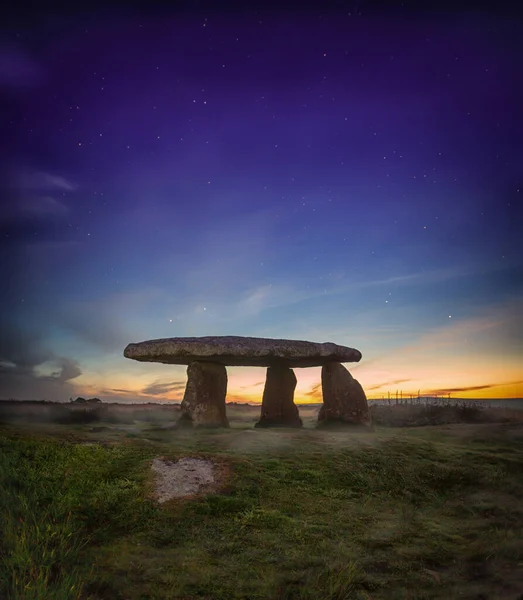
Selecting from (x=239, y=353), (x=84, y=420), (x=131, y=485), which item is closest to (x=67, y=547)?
(x=131, y=485)

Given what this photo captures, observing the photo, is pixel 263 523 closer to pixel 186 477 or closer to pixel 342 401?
pixel 186 477

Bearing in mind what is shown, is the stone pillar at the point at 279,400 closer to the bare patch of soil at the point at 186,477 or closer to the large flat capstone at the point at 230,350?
the large flat capstone at the point at 230,350

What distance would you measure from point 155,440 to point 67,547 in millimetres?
6983

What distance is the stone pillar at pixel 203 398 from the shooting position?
18.4m

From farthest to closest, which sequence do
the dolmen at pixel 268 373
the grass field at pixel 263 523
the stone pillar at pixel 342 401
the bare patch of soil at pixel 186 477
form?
the stone pillar at pixel 342 401 < the dolmen at pixel 268 373 < the bare patch of soil at pixel 186 477 < the grass field at pixel 263 523

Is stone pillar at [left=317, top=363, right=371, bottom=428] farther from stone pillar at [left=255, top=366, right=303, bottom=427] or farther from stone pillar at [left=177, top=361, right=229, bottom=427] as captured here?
stone pillar at [left=177, top=361, right=229, bottom=427]

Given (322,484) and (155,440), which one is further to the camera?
(155,440)

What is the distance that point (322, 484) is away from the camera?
10.7 metres

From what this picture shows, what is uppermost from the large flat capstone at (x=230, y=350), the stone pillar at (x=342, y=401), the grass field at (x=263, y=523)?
the large flat capstone at (x=230, y=350)

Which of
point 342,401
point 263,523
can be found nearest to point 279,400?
point 342,401

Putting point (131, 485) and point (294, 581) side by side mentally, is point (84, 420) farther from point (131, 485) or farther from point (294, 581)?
point (294, 581)

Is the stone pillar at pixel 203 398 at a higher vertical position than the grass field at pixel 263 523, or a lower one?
higher

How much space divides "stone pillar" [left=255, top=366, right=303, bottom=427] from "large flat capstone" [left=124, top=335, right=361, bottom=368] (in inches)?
63.2

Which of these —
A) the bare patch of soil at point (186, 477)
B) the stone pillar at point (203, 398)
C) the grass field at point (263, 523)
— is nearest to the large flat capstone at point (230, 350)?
the stone pillar at point (203, 398)
